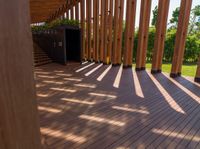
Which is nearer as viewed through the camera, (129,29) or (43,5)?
(129,29)

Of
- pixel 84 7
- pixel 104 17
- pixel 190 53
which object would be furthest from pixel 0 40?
pixel 190 53

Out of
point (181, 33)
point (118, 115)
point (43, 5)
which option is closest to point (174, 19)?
point (43, 5)

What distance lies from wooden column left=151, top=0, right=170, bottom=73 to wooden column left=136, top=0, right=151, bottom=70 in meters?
0.79

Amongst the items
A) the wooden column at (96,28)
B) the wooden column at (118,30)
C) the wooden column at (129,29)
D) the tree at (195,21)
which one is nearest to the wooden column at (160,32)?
the wooden column at (129,29)

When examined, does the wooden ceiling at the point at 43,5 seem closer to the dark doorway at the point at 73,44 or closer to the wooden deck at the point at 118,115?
the dark doorway at the point at 73,44

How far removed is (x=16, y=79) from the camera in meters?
0.75

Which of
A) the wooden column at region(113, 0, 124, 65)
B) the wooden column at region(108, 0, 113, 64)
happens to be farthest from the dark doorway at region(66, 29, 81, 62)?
the wooden column at region(113, 0, 124, 65)

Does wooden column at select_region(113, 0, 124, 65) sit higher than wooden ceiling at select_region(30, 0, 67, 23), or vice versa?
wooden ceiling at select_region(30, 0, 67, 23)

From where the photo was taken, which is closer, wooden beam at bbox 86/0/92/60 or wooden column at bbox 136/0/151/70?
wooden column at bbox 136/0/151/70

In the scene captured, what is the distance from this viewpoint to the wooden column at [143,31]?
8.18 m

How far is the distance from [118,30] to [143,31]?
186 cm

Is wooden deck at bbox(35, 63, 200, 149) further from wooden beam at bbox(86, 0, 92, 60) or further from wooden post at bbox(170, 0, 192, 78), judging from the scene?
wooden beam at bbox(86, 0, 92, 60)

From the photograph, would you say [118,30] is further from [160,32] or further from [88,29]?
[88,29]

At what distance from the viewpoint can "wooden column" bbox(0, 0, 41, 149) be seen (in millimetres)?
697
